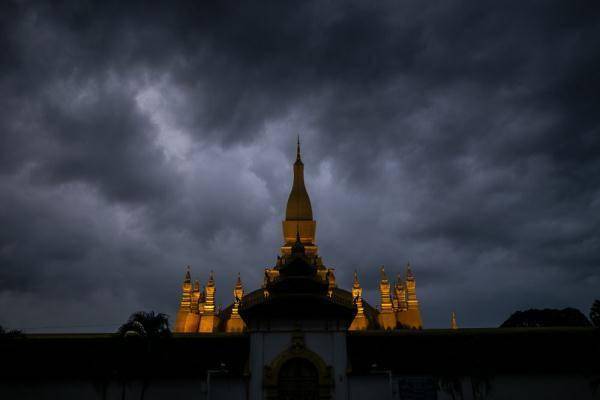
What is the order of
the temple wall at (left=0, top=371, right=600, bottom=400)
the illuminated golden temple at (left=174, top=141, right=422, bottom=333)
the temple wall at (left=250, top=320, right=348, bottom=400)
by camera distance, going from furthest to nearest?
the illuminated golden temple at (left=174, top=141, right=422, bottom=333), the temple wall at (left=0, top=371, right=600, bottom=400), the temple wall at (left=250, top=320, right=348, bottom=400)

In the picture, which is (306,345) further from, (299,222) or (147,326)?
(299,222)

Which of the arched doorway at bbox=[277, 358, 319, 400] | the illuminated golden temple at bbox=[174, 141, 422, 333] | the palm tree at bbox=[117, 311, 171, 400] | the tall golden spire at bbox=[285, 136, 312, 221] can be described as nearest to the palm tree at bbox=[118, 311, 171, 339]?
the palm tree at bbox=[117, 311, 171, 400]

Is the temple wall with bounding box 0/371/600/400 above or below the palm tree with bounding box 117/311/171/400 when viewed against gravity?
below

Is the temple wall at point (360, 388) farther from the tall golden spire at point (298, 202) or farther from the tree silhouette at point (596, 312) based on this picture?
the tall golden spire at point (298, 202)

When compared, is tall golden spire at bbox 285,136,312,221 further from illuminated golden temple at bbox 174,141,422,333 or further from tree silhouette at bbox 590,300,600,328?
tree silhouette at bbox 590,300,600,328

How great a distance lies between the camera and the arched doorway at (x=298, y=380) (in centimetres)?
2747

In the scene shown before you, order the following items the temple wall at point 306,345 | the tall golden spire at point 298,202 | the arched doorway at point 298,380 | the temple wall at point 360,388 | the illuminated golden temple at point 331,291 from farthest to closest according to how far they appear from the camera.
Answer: the tall golden spire at point 298,202 → the illuminated golden temple at point 331,291 → the temple wall at point 360,388 → the temple wall at point 306,345 → the arched doorway at point 298,380

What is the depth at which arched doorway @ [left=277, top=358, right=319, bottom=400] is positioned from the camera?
27.5 m

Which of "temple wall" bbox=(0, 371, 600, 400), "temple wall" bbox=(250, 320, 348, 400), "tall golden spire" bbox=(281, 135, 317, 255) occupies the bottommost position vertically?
"temple wall" bbox=(0, 371, 600, 400)

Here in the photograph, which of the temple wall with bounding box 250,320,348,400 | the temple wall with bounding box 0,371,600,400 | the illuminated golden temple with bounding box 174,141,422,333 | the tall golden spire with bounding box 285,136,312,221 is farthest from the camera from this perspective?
the tall golden spire with bounding box 285,136,312,221

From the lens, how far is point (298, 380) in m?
27.8

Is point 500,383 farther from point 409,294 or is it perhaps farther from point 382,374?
point 409,294

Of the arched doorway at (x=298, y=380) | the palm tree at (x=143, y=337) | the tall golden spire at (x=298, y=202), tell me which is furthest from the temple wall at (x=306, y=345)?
the tall golden spire at (x=298, y=202)

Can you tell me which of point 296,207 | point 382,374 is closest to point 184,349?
point 382,374
